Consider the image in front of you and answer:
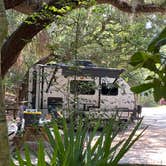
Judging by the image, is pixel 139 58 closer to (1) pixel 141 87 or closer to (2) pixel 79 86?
(1) pixel 141 87

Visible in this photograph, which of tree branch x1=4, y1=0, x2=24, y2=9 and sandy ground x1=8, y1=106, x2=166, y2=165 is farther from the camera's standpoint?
sandy ground x1=8, y1=106, x2=166, y2=165

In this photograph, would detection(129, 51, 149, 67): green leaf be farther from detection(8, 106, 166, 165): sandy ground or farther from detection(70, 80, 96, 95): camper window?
detection(8, 106, 166, 165): sandy ground

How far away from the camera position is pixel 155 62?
7.14ft

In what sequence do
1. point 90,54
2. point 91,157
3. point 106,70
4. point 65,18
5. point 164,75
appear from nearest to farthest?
1. point 164,75
2. point 91,157
3. point 65,18
4. point 106,70
5. point 90,54

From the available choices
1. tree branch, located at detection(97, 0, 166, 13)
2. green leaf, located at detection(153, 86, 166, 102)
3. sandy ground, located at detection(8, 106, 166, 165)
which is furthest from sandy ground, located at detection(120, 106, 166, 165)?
green leaf, located at detection(153, 86, 166, 102)

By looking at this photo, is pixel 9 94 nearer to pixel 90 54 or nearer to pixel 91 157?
pixel 90 54

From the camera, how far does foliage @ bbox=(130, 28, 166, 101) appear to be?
2.13 meters

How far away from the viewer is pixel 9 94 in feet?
74.4

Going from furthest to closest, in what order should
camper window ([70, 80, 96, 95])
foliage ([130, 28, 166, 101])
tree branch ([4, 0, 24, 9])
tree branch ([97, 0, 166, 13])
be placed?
tree branch ([97, 0, 166, 13]) → tree branch ([4, 0, 24, 9]) → camper window ([70, 80, 96, 95]) → foliage ([130, 28, 166, 101])

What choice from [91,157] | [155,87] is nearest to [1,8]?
[155,87]

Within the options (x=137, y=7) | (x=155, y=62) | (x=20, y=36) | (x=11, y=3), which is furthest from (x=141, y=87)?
(x=137, y=7)

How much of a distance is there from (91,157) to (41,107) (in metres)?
11.3

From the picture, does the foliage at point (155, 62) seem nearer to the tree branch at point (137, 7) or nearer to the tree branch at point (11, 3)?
the tree branch at point (11, 3)

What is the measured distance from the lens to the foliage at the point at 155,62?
7.00 feet
